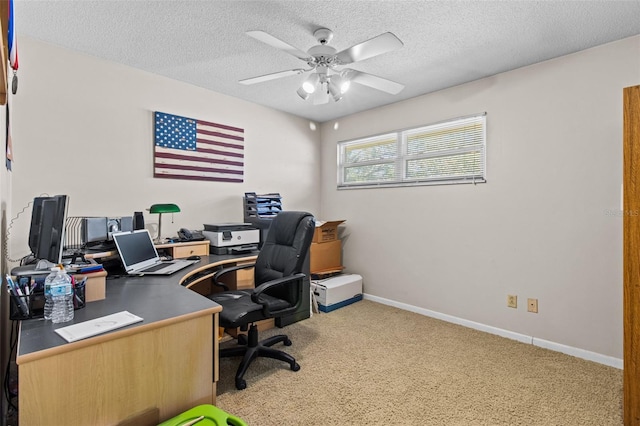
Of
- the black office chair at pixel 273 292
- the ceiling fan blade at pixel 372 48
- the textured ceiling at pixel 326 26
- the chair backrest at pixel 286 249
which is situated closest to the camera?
the ceiling fan blade at pixel 372 48

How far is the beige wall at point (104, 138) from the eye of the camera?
2.36 meters

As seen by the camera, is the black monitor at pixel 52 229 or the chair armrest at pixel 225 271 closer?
the black monitor at pixel 52 229

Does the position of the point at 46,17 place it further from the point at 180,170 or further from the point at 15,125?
the point at 180,170

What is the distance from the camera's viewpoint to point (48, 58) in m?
2.42

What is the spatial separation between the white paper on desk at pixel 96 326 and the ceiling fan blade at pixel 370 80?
199cm

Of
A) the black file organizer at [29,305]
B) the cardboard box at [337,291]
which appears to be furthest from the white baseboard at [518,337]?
the black file organizer at [29,305]

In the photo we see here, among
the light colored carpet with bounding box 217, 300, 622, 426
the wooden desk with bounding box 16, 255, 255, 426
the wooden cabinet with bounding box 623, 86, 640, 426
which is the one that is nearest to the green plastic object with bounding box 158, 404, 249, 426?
the wooden desk with bounding box 16, 255, 255, 426

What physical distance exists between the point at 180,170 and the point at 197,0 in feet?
5.51

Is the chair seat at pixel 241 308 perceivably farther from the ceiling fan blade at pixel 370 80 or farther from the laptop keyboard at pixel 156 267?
the ceiling fan blade at pixel 370 80

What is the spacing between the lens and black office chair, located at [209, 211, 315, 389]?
210 cm

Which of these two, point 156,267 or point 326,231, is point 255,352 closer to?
point 156,267

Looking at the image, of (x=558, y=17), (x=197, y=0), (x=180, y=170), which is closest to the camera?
(x=197, y=0)

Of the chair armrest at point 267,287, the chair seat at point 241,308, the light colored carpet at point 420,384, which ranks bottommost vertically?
the light colored carpet at point 420,384

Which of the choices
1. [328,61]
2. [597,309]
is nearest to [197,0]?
Result: [328,61]
